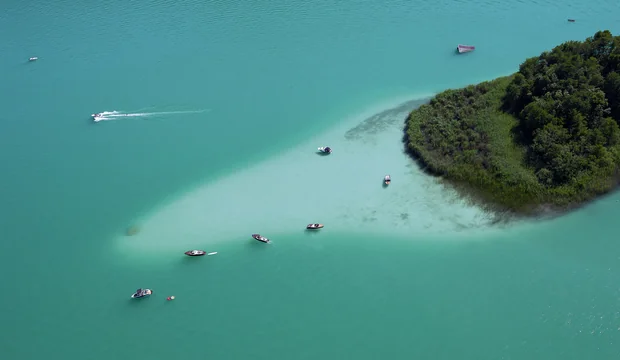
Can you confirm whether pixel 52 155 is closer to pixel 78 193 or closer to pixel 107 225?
pixel 78 193

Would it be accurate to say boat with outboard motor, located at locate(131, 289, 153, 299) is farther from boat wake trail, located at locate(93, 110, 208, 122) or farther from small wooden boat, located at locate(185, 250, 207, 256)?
boat wake trail, located at locate(93, 110, 208, 122)

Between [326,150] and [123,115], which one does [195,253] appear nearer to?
[326,150]

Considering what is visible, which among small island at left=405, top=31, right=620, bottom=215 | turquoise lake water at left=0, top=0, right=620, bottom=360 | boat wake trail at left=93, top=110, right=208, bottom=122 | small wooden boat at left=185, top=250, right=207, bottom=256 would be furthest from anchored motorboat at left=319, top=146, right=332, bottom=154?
boat wake trail at left=93, top=110, right=208, bottom=122

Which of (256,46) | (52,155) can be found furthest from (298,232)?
(256,46)

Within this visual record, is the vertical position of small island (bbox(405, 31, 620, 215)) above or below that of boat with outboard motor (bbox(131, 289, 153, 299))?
above

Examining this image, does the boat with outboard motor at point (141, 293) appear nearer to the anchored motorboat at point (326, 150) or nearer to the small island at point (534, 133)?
the anchored motorboat at point (326, 150)

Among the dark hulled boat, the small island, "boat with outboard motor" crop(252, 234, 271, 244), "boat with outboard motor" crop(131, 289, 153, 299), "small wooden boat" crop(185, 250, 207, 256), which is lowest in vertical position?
"boat with outboard motor" crop(131, 289, 153, 299)

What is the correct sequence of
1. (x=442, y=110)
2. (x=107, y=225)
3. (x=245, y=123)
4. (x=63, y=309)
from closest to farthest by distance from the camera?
(x=63, y=309) < (x=107, y=225) < (x=442, y=110) < (x=245, y=123)

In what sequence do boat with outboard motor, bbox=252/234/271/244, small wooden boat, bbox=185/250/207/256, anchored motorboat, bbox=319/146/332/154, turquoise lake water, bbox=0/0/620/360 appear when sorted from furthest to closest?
1. anchored motorboat, bbox=319/146/332/154
2. boat with outboard motor, bbox=252/234/271/244
3. small wooden boat, bbox=185/250/207/256
4. turquoise lake water, bbox=0/0/620/360
